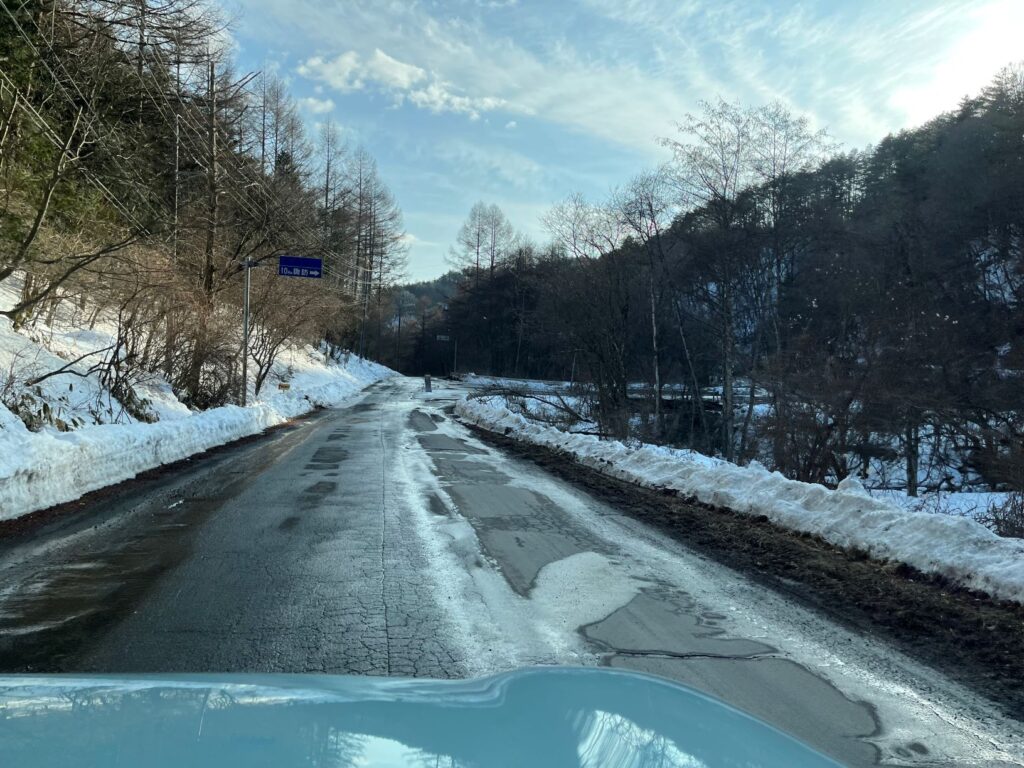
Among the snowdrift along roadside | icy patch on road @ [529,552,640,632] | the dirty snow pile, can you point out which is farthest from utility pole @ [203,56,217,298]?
icy patch on road @ [529,552,640,632]

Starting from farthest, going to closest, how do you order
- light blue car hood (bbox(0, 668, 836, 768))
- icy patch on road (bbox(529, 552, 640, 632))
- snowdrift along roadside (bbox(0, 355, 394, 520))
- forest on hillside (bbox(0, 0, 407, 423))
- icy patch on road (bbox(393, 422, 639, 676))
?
1. forest on hillside (bbox(0, 0, 407, 423))
2. snowdrift along roadside (bbox(0, 355, 394, 520))
3. icy patch on road (bbox(529, 552, 640, 632))
4. icy patch on road (bbox(393, 422, 639, 676))
5. light blue car hood (bbox(0, 668, 836, 768))

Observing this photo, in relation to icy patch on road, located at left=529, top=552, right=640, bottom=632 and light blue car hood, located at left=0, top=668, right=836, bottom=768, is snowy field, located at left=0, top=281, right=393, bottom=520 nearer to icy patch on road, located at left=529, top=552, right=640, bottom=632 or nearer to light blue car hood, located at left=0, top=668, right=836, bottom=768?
icy patch on road, located at left=529, top=552, right=640, bottom=632

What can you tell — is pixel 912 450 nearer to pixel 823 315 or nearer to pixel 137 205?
pixel 823 315

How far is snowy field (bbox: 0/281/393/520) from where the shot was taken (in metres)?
9.11

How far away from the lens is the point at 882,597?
5801mm

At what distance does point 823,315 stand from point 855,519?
66.5 ft

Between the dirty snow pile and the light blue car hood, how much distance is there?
4.58 metres

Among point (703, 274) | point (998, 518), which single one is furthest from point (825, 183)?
point (998, 518)

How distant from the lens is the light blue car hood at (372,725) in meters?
2.04

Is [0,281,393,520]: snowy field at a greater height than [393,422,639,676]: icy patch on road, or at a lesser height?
greater

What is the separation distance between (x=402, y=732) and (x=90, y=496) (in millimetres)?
9709

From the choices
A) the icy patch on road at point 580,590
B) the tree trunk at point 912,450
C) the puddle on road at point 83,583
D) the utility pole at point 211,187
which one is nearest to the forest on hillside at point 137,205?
the utility pole at point 211,187

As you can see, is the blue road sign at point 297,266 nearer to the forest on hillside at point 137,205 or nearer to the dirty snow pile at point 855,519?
the forest on hillside at point 137,205

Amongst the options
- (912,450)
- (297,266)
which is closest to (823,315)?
(912,450)
